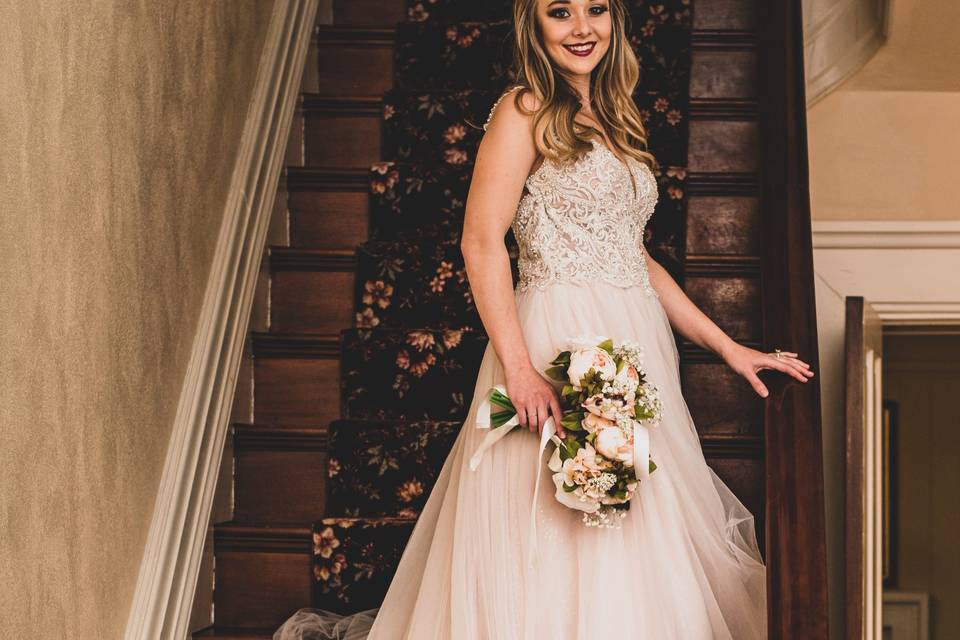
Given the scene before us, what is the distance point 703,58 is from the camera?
11.7 feet

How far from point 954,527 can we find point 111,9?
658cm

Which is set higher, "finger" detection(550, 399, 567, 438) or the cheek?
the cheek

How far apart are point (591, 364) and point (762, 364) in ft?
1.28

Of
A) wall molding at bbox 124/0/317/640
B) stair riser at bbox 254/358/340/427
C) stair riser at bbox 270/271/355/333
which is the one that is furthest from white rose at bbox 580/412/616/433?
stair riser at bbox 270/271/355/333

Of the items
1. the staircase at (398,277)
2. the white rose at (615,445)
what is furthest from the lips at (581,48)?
the white rose at (615,445)

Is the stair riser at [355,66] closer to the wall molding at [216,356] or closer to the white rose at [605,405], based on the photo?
the wall molding at [216,356]

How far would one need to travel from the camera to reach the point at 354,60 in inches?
144

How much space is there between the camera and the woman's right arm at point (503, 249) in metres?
1.88

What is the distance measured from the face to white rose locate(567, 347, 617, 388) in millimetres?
583

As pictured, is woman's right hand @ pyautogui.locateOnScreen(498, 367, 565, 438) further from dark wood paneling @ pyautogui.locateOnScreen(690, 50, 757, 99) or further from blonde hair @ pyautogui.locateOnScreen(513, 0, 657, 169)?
dark wood paneling @ pyautogui.locateOnScreen(690, 50, 757, 99)

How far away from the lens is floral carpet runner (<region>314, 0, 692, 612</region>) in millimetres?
2658

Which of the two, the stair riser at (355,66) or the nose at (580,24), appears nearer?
the nose at (580,24)

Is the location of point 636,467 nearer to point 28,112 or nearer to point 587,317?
point 587,317

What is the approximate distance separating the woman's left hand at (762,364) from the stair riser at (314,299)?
129cm
